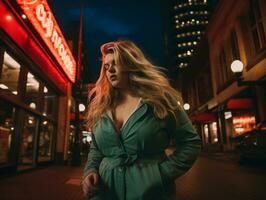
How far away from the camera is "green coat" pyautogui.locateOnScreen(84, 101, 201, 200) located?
1.30 m

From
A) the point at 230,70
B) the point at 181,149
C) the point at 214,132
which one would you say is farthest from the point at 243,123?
the point at 181,149

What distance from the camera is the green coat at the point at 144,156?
130 centimetres

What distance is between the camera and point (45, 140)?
41.2ft

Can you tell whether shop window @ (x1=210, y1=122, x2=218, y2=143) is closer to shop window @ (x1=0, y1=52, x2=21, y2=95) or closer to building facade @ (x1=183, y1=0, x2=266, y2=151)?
building facade @ (x1=183, y1=0, x2=266, y2=151)

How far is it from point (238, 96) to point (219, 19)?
8.17 m

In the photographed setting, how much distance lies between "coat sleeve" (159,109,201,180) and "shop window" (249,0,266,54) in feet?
43.3

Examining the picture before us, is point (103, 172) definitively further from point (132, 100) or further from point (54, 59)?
point (54, 59)

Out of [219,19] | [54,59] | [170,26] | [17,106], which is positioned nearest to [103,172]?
[17,106]

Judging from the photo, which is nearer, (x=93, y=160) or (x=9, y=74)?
(x=93, y=160)

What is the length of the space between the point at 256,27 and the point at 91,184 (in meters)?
15.5

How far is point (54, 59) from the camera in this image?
38.3ft

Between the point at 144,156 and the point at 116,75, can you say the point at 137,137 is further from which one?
the point at 116,75

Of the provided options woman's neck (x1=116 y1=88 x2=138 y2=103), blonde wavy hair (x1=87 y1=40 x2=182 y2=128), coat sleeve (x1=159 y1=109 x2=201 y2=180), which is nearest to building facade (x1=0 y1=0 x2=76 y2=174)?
blonde wavy hair (x1=87 y1=40 x2=182 y2=128)

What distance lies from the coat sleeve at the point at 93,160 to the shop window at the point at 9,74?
6991 millimetres
